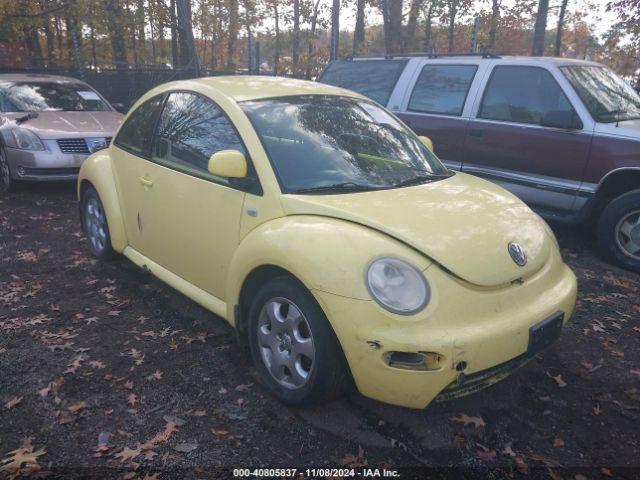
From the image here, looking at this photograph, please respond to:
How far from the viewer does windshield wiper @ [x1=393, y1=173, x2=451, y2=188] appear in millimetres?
3443

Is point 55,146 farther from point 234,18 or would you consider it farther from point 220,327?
point 234,18

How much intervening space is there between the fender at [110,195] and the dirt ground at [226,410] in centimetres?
56

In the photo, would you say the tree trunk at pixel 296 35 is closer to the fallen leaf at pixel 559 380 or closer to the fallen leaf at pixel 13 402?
the fallen leaf at pixel 559 380

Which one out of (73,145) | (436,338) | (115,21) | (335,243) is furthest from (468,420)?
(115,21)

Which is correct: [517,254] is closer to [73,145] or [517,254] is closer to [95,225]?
[95,225]

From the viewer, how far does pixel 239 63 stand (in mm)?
32125

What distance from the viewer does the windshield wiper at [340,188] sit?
3.17 metres

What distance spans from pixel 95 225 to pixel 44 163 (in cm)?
296

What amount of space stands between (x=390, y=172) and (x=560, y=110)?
287cm

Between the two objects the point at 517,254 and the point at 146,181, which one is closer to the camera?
the point at 517,254

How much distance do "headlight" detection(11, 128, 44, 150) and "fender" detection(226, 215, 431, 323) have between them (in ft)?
19.0

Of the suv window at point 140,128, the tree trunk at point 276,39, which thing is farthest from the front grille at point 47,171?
the tree trunk at point 276,39

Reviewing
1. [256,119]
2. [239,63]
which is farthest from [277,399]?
[239,63]

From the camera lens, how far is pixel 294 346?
9.55 ft
